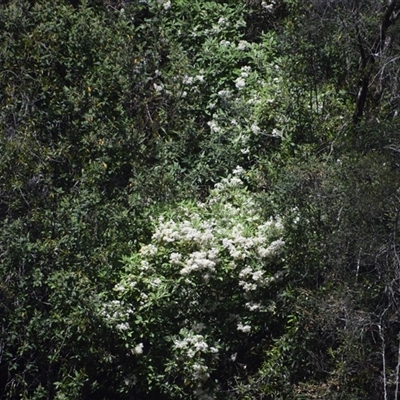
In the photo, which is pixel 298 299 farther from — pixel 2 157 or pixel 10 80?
pixel 10 80

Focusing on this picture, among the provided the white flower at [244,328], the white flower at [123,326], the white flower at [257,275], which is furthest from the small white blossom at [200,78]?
the white flower at [123,326]

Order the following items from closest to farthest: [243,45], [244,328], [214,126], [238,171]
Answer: [244,328] → [238,171] → [214,126] → [243,45]

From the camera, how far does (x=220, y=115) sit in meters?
9.25

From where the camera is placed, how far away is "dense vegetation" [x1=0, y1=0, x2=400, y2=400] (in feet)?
23.4

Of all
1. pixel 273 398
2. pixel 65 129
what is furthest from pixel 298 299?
pixel 65 129

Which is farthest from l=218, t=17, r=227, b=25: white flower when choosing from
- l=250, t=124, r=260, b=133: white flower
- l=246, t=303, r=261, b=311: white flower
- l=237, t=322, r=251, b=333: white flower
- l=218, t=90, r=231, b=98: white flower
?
l=237, t=322, r=251, b=333: white flower

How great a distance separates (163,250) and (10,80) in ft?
7.08

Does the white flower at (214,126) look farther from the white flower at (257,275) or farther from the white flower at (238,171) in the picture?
the white flower at (257,275)

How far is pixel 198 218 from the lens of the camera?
308 inches

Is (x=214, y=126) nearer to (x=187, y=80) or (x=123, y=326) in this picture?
(x=187, y=80)

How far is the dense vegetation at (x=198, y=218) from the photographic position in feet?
23.4

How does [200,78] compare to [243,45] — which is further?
[243,45]

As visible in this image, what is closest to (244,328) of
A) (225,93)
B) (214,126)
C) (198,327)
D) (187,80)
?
(198,327)

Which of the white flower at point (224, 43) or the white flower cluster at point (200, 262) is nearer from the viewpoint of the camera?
the white flower cluster at point (200, 262)
